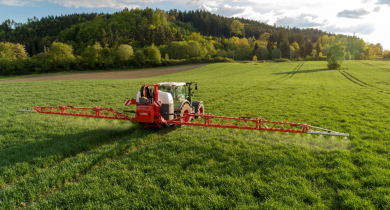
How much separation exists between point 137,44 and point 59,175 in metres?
109

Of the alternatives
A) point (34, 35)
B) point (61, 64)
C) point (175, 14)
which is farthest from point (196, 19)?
point (61, 64)

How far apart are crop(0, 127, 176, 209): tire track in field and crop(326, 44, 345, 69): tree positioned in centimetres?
6620

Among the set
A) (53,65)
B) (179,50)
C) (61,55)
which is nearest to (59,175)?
(53,65)

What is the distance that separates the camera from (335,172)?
251 inches

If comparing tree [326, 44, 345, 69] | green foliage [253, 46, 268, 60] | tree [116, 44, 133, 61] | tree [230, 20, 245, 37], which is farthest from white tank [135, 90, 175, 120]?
tree [230, 20, 245, 37]

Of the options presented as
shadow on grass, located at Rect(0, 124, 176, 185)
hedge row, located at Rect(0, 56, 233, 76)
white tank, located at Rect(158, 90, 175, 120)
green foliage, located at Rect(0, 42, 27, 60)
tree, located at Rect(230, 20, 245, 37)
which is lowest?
shadow on grass, located at Rect(0, 124, 176, 185)

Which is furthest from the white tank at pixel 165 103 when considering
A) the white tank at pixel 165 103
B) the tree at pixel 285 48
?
the tree at pixel 285 48

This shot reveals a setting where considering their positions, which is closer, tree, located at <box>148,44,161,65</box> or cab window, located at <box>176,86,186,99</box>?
cab window, located at <box>176,86,186,99</box>

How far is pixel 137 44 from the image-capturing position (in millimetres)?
→ 106375

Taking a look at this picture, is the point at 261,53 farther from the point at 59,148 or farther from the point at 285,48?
the point at 59,148

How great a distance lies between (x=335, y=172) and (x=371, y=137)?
4.96 meters

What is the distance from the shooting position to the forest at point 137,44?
2629 inches

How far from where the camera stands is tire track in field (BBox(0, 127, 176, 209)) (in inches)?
211

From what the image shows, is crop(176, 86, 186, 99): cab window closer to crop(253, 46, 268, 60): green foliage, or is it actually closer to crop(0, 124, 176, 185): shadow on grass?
crop(0, 124, 176, 185): shadow on grass
